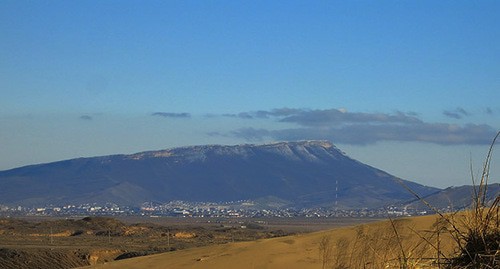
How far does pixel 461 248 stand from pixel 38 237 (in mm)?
61294

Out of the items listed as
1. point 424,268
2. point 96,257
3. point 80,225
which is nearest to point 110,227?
point 80,225

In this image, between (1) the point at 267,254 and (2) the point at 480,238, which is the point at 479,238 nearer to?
(2) the point at 480,238

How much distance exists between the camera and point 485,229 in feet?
19.5

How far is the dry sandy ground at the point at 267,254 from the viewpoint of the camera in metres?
14.3

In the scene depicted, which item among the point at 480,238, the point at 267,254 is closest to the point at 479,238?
the point at 480,238

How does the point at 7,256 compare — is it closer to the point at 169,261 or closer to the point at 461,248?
the point at 169,261

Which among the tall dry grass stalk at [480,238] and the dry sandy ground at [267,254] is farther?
the dry sandy ground at [267,254]

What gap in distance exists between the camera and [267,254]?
15.7 meters

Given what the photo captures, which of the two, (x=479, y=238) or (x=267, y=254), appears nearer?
(x=479, y=238)

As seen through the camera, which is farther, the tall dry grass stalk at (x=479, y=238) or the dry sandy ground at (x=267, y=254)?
the dry sandy ground at (x=267, y=254)

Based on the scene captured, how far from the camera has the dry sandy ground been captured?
14.3 meters

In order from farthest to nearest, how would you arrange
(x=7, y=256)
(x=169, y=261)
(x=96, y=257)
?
(x=96, y=257), (x=7, y=256), (x=169, y=261)

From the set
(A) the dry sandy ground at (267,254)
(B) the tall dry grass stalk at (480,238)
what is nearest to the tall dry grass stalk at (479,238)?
(B) the tall dry grass stalk at (480,238)

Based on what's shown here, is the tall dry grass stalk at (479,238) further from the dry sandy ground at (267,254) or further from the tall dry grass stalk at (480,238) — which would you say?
the dry sandy ground at (267,254)
